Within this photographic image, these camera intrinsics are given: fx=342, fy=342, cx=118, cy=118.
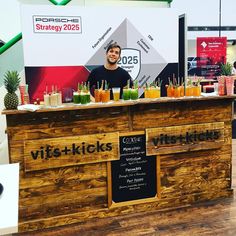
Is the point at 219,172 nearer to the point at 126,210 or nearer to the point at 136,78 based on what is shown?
the point at 126,210

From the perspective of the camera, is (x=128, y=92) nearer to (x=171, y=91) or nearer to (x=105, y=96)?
(x=105, y=96)

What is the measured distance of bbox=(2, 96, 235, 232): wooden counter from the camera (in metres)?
3.12

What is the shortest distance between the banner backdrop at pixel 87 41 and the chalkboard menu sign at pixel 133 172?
4.47 feet

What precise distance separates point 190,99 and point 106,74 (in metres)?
1.33

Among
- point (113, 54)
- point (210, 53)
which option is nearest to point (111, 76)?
point (113, 54)

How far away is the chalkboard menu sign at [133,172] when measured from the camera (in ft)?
11.1

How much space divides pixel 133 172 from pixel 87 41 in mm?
2124

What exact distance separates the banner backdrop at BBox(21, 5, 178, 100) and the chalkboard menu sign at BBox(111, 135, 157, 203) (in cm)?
136

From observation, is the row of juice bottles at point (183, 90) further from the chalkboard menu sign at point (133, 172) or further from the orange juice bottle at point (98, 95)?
the orange juice bottle at point (98, 95)

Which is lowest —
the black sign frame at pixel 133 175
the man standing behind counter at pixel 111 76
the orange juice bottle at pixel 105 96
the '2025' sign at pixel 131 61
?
the black sign frame at pixel 133 175

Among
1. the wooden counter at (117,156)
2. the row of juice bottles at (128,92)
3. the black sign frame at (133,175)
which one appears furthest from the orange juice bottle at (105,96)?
the black sign frame at (133,175)

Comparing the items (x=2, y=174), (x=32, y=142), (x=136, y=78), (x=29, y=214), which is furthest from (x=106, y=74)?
(x=2, y=174)

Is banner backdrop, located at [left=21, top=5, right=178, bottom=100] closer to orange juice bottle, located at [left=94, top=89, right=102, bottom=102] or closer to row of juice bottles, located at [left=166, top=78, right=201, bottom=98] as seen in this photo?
orange juice bottle, located at [left=94, top=89, right=102, bottom=102]

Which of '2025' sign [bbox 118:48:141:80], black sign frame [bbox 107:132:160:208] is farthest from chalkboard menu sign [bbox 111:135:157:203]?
'2025' sign [bbox 118:48:141:80]
